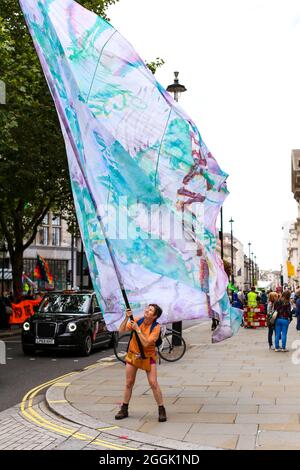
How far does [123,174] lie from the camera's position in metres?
8.23

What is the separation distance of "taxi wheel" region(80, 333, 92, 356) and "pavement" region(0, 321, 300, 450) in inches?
76.9

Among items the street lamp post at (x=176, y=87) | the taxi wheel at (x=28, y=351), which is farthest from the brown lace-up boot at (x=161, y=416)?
the street lamp post at (x=176, y=87)

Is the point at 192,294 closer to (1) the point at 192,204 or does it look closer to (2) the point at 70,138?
(1) the point at 192,204

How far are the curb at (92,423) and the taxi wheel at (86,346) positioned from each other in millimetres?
4782

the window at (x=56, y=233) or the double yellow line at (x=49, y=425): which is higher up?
the window at (x=56, y=233)

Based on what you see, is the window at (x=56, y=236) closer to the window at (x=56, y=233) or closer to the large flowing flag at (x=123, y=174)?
the window at (x=56, y=233)

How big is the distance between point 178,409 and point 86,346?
8084 millimetres

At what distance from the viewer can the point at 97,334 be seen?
17.8 m

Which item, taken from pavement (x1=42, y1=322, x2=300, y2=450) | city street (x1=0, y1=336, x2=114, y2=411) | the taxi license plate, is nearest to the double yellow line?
city street (x1=0, y1=336, x2=114, y2=411)

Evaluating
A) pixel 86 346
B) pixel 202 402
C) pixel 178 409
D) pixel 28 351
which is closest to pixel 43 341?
pixel 28 351

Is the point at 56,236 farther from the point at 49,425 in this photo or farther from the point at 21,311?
the point at 49,425

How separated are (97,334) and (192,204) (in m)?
9.99

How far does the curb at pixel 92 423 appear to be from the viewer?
689 cm

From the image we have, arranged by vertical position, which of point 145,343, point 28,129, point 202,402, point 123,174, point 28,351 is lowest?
point 28,351
